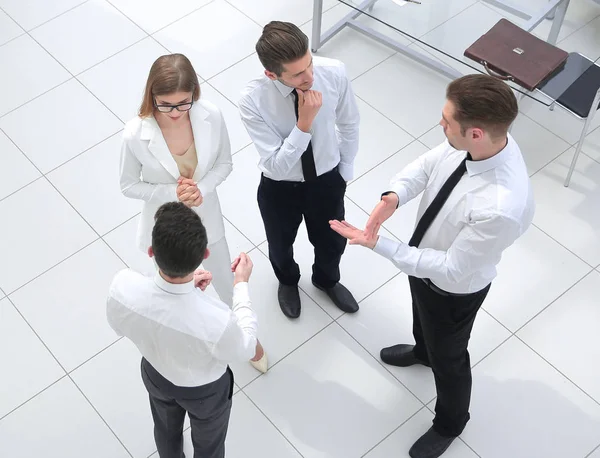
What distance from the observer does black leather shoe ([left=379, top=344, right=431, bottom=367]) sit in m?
3.20

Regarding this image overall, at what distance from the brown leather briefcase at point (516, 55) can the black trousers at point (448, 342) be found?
4.65 feet

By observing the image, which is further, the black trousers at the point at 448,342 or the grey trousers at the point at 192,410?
the black trousers at the point at 448,342

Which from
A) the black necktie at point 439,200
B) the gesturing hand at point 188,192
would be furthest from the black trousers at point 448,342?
the gesturing hand at point 188,192

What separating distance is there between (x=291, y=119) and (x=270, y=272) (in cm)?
113

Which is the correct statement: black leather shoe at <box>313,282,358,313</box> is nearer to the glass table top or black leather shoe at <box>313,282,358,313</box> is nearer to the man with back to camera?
the man with back to camera

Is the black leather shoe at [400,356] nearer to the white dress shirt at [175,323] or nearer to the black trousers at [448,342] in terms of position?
the black trousers at [448,342]

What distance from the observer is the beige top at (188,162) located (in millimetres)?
2668

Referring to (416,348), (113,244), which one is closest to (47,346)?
(113,244)

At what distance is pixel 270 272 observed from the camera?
141 inches

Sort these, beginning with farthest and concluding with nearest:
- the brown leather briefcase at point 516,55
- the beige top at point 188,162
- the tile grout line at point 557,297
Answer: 1. the brown leather briefcase at point 516,55
2. the tile grout line at point 557,297
3. the beige top at point 188,162

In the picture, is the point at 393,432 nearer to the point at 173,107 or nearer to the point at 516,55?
the point at 173,107

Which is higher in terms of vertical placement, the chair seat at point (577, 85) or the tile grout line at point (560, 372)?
the chair seat at point (577, 85)

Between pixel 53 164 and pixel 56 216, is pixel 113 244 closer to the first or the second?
pixel 56 216

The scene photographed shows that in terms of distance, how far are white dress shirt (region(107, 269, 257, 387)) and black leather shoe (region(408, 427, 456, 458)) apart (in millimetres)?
1112
